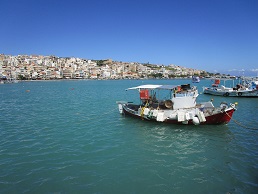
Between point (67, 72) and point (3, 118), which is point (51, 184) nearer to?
point (3, 118)

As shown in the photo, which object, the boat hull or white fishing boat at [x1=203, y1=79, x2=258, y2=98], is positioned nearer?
the boat hull

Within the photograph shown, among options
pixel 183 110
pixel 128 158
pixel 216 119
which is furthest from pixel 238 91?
pixel 128 158

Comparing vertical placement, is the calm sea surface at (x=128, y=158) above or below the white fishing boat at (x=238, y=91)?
below

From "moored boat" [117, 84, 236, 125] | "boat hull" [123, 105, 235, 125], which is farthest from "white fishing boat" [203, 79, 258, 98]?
"boat hull" [123, 105, 235, 125]

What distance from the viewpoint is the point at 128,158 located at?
40.1 feet

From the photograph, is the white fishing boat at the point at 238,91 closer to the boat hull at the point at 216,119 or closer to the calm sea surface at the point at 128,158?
the calm sea surface at the point at 128,158

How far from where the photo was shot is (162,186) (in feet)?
30.2

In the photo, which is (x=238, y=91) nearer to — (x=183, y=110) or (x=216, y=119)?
(x=216, y=119)

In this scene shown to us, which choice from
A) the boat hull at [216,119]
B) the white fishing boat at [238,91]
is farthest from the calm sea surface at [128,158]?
the white fishing boat at [238,91]

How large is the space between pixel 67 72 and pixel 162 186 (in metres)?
179

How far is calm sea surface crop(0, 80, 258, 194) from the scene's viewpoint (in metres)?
9.30

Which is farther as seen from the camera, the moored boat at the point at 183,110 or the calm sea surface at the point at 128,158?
the moored boat at the point at 183,110

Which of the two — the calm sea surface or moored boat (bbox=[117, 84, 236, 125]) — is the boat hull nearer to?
moored boat (bbox=[117, 84, 236, 125])

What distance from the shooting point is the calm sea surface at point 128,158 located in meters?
9.30
